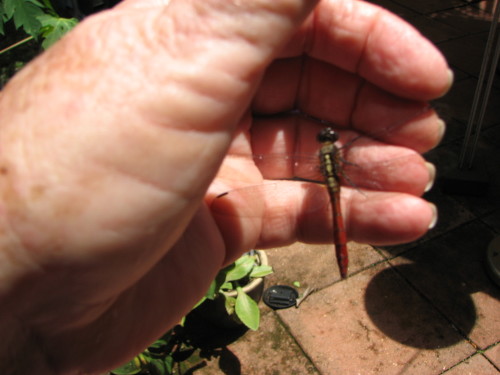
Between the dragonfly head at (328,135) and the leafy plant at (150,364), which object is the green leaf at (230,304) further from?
the dragonfly head at (328,135)

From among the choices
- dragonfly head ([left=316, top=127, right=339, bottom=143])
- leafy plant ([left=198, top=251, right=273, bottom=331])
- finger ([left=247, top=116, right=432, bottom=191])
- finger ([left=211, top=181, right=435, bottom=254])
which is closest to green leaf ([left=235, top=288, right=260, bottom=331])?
leafy plant ([left=198, top=251, right=273, bottom=331])

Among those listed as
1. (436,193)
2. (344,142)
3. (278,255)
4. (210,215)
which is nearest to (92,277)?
(210,215)

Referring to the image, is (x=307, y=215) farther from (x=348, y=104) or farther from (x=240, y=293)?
(x=240, y=293)

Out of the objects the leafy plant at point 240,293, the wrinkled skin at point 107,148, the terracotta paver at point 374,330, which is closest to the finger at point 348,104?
the wrinkled skin at point 107,148

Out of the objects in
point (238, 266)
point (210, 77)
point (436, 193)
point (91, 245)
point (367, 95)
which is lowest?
point (436, 193)

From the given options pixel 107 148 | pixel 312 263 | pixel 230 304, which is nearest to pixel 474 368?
pixel 312 263

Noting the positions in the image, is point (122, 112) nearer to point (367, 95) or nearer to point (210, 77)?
point (210, 77)
